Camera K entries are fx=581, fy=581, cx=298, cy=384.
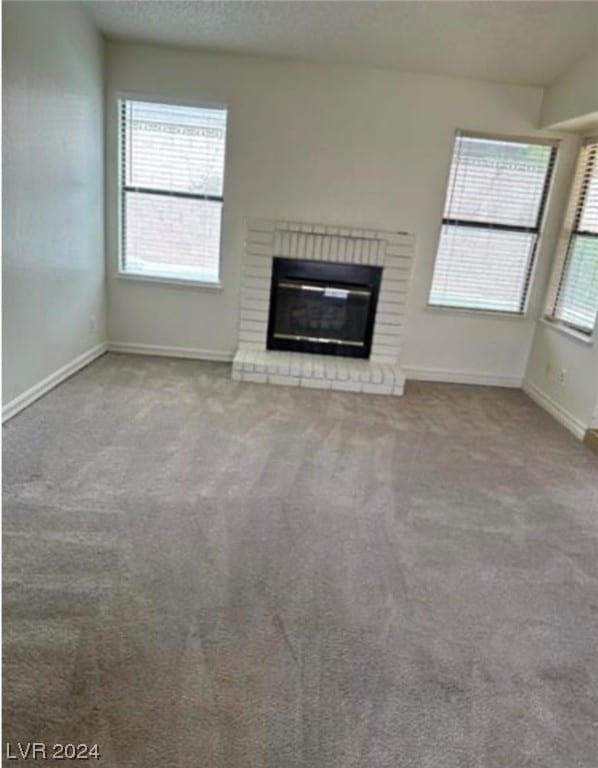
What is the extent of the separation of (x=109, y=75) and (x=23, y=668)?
14.0ft

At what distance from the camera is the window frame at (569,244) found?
448 cm

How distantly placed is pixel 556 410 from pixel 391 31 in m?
2.98

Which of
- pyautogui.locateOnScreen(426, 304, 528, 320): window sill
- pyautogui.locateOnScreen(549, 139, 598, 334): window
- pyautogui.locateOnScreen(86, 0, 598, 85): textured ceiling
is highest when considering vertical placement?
pyautogui.locateOnScreen(86, 0, 598, 85): textured ceiling

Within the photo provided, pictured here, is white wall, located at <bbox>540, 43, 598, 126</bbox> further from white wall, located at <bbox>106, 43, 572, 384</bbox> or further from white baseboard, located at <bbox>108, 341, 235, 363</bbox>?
white baseboard, located at <bbox>108, 341, 235, 363</bbox>

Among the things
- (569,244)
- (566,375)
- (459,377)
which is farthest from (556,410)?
(569,244)

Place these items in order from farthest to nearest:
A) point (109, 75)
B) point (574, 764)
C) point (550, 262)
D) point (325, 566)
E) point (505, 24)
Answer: point (550, 262) → point (109, 75) → point (505, 24) → point (325, 566) → point (574, 764)

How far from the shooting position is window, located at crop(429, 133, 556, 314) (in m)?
4.70

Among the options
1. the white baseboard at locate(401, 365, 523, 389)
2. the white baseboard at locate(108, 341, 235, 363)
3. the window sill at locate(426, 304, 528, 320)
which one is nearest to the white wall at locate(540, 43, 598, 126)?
the window sill at locate(426, 304, 528, 320)

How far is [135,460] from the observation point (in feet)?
10.1

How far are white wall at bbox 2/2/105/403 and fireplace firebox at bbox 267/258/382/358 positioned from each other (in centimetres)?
151

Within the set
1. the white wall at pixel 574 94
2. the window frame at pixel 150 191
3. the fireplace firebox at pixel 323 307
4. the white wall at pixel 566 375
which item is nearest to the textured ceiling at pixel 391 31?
the white wall at pixel 574 94

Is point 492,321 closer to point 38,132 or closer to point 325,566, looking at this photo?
point 325,566

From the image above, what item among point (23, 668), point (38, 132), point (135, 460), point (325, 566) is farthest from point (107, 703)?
point (38, 132)
